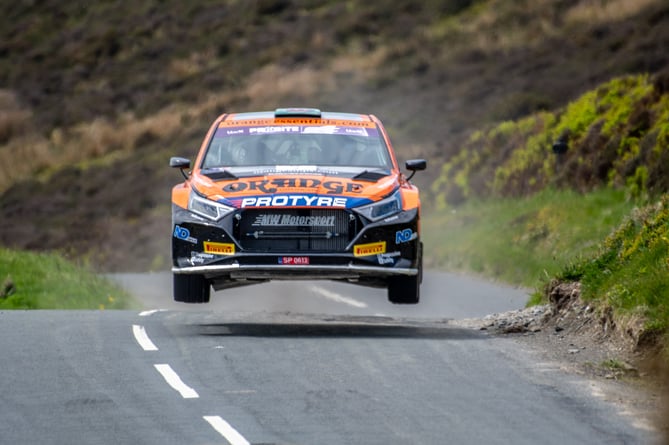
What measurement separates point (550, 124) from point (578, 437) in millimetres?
26171

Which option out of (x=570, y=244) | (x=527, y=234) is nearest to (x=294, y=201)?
(x=570, y=244)

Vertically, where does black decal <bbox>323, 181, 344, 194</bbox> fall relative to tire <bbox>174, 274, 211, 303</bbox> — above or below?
above

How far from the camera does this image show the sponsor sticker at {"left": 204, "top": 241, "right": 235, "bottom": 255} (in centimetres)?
1324

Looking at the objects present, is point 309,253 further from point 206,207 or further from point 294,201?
point 206,207

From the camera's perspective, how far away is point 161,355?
39.0 feet

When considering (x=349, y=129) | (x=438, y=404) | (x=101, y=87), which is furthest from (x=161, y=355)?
(x=101, y=87)

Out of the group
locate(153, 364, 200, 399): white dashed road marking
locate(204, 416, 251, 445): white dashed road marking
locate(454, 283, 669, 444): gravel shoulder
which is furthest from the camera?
locate(153, 364, 200, 399): white dashed road marking

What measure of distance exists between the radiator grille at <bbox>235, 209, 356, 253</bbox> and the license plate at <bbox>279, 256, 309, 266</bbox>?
0.32 ft

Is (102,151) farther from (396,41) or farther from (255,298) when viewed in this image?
(255,298)

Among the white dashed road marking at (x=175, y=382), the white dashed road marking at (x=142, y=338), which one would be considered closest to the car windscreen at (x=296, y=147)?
the white dashed road marking at (x=142, y=338)

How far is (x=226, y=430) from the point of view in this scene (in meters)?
8.70

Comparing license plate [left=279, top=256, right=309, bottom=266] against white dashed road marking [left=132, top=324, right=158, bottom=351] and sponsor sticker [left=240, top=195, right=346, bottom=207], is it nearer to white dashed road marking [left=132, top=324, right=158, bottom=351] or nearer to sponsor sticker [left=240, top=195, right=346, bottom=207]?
sponsor sticker [left=240, top=195, right=346, bottom=207]

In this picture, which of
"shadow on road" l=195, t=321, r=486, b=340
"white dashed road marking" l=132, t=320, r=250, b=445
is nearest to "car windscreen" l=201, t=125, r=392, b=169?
"shadow on road" l=195, t=321, r=486, b=340

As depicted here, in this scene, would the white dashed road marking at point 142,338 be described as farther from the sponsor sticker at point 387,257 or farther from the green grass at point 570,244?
the green grass at point 570,244
